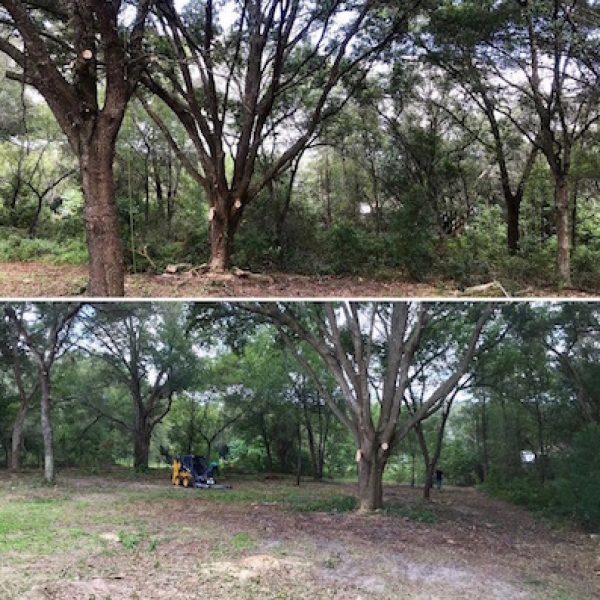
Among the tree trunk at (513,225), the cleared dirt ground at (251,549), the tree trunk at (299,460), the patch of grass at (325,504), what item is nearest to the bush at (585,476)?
the cleared dirt ground at (251,549)

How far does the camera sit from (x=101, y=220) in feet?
11.6

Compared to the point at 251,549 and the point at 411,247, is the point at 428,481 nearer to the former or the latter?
the point at 251,549

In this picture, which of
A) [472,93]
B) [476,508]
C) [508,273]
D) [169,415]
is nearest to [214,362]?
[169,415]

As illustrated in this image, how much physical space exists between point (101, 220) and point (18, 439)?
1428mm

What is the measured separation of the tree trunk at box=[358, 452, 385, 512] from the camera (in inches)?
167

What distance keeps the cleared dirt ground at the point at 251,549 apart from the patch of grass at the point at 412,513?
0.8 inches

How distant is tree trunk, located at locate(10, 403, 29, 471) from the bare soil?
1.62 metres

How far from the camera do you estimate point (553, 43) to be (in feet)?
19.3

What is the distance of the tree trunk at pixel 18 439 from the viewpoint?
11.7 feet

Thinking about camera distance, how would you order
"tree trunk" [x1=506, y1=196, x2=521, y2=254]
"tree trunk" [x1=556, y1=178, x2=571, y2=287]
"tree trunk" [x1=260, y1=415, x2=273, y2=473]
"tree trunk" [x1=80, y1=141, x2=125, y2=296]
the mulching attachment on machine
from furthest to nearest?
"tree trunk" [x1=506, y1=196, x2=521, y2=254]
"tree trunk" [x1=556, y1=178, x2=571, y2=287]
"tree trunk" [x1=260, y1=415, x2=273, y2=473]
the mulching attachment on machine
"tree trunk" [x1=80, y1=141, x2=125, y2=296]

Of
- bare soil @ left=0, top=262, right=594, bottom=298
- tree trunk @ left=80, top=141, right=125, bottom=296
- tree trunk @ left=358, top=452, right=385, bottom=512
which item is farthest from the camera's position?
bare soil @ left=0, top=262, right=594, bottom=298

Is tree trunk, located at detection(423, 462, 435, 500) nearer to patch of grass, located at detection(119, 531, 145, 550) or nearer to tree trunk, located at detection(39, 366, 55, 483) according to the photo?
patch of grass, located at detection(119, 531, 145, 550)

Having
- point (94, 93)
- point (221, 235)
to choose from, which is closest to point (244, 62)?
point (221, 235)

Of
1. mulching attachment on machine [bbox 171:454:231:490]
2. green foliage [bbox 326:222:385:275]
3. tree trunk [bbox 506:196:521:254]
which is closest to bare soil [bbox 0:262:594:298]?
green foliage [bbox 326:222:385:275]
